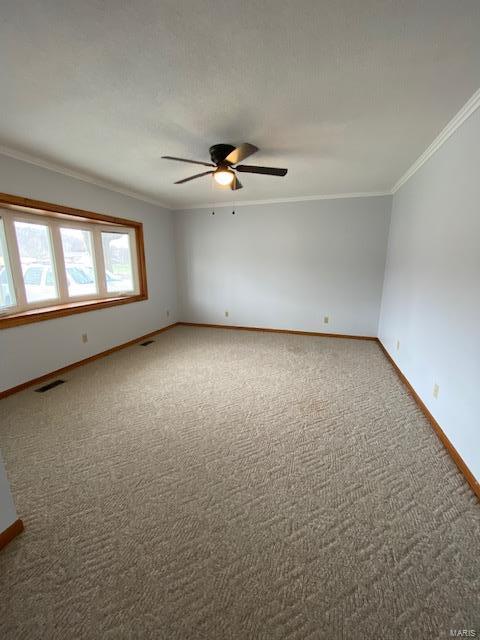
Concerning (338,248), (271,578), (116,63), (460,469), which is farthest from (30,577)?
(338,248)

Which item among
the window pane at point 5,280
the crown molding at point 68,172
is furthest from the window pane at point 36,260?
the crown molding at point 68,172

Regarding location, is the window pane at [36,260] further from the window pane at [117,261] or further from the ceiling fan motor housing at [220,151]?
the ceiling fan motor housing at [220,151]

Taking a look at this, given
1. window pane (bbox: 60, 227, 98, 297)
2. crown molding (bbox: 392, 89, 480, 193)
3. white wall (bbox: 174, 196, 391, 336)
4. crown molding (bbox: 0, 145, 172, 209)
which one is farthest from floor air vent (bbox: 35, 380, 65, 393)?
crown molding (bbox: 392, 89, 480, 193)

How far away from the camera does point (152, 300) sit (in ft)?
15.1

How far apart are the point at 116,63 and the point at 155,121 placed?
0.58 m

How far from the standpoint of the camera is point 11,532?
1246 millimetres

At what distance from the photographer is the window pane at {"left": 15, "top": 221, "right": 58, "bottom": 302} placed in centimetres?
284

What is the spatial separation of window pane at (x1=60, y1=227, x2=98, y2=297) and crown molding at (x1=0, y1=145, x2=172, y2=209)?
65cm

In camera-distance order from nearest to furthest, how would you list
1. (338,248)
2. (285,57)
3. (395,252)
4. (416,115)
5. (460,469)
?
(285,57) < (460,469) < (416,115) < (395,252) < (338,248)

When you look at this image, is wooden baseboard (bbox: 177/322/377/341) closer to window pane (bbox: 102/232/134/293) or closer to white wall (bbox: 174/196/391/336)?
white wall (bbox: 174/196/391/336)

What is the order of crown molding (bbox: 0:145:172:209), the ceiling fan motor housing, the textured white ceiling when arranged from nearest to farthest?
the textured white ceiling, the ceiling fan motor housing, crown molding (bbox: 0:145:172:209)

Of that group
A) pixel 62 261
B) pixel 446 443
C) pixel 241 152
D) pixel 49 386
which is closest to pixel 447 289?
pixel 446 443

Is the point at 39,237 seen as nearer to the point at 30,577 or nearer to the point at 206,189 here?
the point at 206,189

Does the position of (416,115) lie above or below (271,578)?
above
